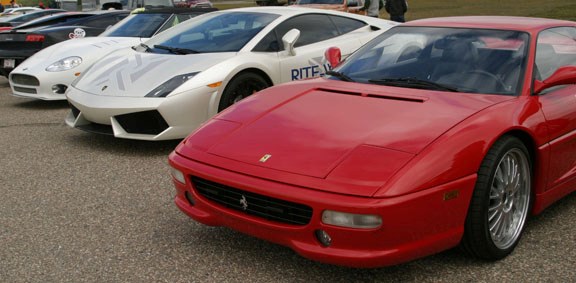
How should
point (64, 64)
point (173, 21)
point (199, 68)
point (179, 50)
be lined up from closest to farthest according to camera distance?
1. point (199, 68)
2. point (179, 50)
3. point (64, 64)
4. point (173, 21)

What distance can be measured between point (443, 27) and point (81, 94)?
340cm

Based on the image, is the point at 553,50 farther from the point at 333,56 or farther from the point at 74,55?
the point at 74,55

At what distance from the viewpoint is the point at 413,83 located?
12.1 feet

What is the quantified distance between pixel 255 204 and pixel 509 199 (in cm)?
136

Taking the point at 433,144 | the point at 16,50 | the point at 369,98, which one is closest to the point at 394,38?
the point at 369,98

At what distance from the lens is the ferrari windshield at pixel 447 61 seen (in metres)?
3.61

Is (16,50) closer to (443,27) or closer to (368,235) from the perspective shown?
(443,27)

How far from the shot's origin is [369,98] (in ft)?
11.5

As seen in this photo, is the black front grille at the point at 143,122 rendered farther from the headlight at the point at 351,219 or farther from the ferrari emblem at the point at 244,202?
the headlight at the point at 351,219

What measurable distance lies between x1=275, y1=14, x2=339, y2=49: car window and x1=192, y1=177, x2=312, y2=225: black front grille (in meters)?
3.32

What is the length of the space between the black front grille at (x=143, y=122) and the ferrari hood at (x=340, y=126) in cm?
178

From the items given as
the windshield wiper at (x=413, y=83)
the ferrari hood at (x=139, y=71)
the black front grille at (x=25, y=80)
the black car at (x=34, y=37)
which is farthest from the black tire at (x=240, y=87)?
the black car at (x=34, y=37)

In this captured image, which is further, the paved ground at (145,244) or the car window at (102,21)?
the car window at (102,21)

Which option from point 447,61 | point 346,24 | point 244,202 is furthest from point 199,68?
point 244,202
